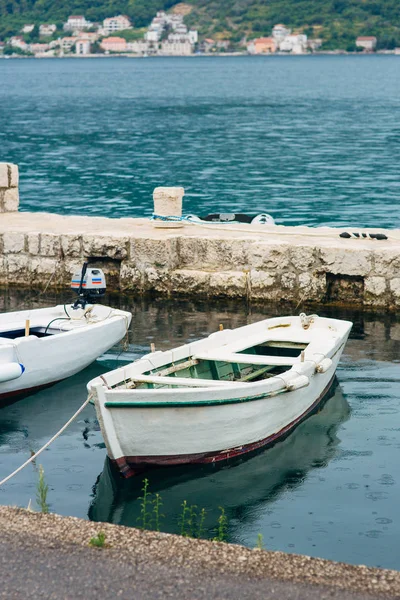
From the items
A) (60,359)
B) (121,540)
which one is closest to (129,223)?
(60,359)

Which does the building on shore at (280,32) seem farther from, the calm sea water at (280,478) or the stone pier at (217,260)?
the calm sea water at (280,478)

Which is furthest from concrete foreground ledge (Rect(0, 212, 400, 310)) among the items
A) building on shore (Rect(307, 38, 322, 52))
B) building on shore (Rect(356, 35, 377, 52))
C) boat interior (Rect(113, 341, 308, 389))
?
building on shore (Rect(307, 38, 322, 52))

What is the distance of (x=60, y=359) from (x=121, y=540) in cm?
489

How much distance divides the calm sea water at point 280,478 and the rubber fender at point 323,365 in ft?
2.12

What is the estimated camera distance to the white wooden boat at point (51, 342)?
1031 centimetres

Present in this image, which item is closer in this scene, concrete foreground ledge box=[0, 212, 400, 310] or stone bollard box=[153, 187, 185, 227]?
concrete foreground ledge box=[0, 212, 400, 310]

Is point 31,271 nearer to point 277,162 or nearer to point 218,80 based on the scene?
point 277,162

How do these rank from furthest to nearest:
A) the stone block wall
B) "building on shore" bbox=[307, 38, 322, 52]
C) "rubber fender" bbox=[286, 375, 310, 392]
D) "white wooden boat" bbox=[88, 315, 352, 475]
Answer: "building on shore" bbox=[307, 38, 322, 52]
the stone block wall
"rubber fender" bbox=[286, 375, 310, 392]
"white wooden boat" bbox=[88, 315, 352, 475]

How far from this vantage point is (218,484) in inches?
334

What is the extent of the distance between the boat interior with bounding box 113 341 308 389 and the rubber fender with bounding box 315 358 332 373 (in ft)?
0.80

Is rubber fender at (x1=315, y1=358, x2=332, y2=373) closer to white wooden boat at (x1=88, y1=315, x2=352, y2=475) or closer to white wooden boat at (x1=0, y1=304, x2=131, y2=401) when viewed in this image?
white wooden boat at (x1=88, y1=315, x2=352, y2=475)

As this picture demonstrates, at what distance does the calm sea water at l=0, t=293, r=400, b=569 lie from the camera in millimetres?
7559

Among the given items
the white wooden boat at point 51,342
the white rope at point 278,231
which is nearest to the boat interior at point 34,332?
the white wooden boat at point 51,342

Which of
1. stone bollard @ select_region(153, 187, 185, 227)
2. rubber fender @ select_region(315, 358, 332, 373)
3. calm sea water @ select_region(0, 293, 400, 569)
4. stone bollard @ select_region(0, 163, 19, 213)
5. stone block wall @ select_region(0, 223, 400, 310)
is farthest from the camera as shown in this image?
stone bollard @ select_region(0, 163, 19, 213)
